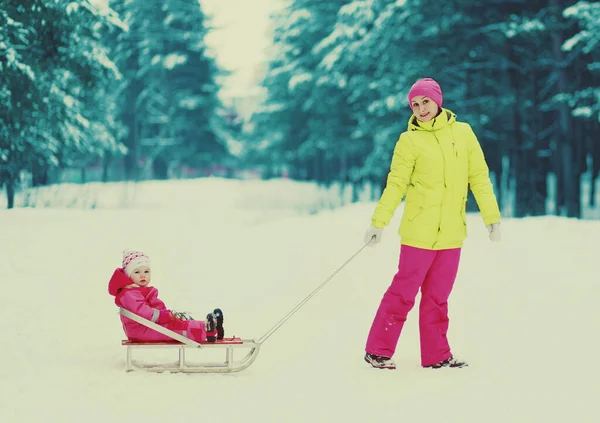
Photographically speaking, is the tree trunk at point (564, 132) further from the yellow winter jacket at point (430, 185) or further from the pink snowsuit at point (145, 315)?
the pink snowsuit at point (145, 315)

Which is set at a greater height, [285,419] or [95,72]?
[95,72]

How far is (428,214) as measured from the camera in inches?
215

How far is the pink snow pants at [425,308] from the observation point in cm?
559

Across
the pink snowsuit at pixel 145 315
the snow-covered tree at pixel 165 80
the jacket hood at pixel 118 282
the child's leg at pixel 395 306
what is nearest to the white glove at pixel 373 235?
the child's leg at pixel 395 306

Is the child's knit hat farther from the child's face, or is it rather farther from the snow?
the snow

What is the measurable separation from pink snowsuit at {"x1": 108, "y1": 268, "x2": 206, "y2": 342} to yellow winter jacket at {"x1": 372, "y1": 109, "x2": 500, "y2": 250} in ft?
4.62

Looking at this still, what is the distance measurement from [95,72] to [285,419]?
1300 centimetres

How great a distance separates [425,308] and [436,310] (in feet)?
0.25

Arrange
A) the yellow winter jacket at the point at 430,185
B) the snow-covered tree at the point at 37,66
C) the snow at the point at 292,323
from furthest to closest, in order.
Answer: the snow-covered tree at the point at 37,66 < the yellow winter jacket at the point at 430,185 < the snow at the point at 292,323

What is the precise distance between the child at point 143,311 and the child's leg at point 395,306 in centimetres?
108

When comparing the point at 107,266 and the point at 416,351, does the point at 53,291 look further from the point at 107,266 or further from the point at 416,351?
the point at 416,351

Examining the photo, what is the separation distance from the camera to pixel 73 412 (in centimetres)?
448

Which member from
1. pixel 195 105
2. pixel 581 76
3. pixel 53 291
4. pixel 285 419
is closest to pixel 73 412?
pixel 285 419

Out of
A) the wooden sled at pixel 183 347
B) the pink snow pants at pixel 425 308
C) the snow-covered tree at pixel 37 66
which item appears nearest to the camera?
the wooden sled at pixel 183 347
